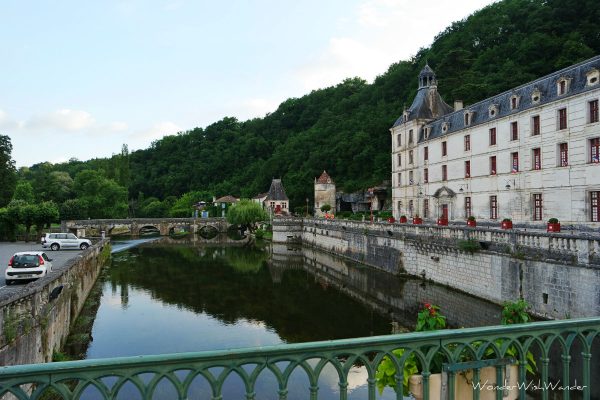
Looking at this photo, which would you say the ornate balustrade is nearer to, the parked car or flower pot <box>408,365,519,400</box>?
flower pot <box>408,365,519,400</box>

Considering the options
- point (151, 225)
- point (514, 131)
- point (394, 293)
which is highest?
point (514, 131)

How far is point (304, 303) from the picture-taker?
22234 millimetres

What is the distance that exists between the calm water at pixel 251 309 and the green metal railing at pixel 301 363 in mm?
8983

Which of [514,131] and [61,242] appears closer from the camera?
[514,131]

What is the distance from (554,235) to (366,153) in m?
50.2

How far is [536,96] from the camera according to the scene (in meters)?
25.2

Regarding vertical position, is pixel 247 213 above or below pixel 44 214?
below

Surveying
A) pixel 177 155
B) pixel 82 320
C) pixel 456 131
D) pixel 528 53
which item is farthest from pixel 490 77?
pixel 177 155

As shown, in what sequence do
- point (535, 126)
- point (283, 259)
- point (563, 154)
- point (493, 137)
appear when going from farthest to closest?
point (283, 259) < point (493, 137) < point (535, 126) < point (563, 154)

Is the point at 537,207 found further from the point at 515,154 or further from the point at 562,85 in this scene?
the point at 562,85

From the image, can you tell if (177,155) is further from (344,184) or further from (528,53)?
(528,53)

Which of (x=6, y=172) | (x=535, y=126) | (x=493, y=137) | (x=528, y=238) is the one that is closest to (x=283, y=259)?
(x=493, y=137)

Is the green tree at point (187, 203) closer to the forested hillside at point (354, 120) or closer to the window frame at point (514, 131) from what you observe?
the forested hillside at point (354, 120)

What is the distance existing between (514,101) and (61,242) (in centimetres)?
3497
